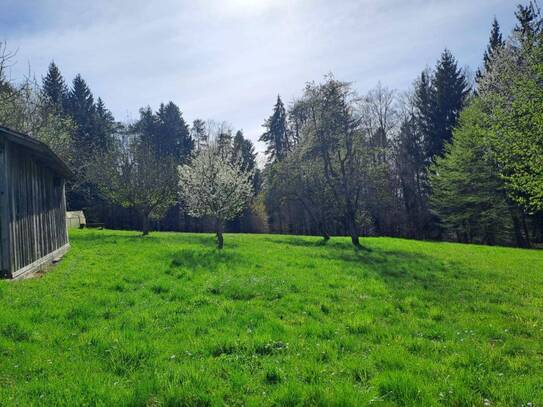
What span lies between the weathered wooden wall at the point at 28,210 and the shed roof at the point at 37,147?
0.24 m

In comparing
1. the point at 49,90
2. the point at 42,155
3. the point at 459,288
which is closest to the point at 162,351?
the point at 459,288

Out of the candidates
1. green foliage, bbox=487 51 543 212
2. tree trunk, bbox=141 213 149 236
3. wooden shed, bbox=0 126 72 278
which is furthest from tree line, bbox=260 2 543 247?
wooden shed, bbox=0 126 72 278

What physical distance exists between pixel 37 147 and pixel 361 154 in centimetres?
2075

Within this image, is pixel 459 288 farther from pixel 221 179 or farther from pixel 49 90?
pixel 49 90

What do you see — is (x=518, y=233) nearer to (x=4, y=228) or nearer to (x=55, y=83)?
(x=4, y=228)

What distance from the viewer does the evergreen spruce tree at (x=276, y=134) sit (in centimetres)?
5803

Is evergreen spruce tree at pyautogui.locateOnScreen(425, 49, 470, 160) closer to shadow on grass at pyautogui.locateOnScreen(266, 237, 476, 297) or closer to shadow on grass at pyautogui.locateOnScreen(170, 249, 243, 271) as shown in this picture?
shadow on grass at pyautogui.locateOnScreen(266, 237, 476, 297)

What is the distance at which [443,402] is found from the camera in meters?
4.49

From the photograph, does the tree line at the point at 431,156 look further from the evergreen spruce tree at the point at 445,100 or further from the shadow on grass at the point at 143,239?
the shadow on grass at the point at 143,239

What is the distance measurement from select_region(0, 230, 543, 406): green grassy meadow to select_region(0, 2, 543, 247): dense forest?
321 inches

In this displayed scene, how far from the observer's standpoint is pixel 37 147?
1148 centimetres

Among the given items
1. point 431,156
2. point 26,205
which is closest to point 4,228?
point 26,205

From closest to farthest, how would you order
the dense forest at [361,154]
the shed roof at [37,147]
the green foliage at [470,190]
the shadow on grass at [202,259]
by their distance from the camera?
1. the shed roof at [37,147]
2. the shadow on grass at [202,259]
3. the dense forest at [361,154]
4. the green foliage at [470,190]

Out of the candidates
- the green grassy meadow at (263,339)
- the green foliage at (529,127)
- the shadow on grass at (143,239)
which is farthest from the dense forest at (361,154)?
the green grassy meadow at (263,339)
